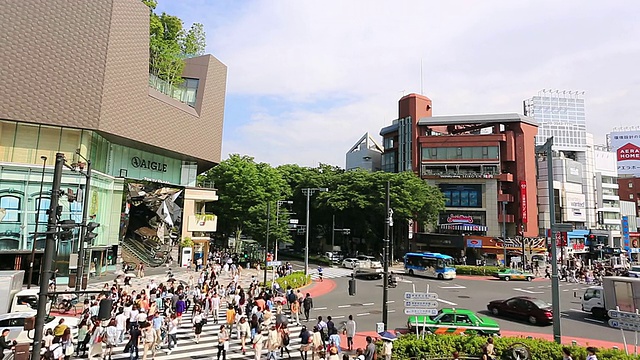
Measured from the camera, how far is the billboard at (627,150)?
88.9 m

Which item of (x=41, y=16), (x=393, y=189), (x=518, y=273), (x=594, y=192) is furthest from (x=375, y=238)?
(x=594, y=192)

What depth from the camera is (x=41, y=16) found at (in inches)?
1213

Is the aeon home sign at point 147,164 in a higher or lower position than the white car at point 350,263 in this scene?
higher

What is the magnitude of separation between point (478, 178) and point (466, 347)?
47742mm

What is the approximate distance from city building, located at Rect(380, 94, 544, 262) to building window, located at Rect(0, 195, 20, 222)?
162 feet

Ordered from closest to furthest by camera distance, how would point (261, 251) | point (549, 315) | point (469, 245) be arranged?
1. point (549, 315)
2. point (261, 251)
3. point (469, 245)

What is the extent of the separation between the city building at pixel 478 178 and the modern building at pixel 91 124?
3555cm

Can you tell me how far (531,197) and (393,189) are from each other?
23.1 metres

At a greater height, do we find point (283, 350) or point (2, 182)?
point (2, 182)

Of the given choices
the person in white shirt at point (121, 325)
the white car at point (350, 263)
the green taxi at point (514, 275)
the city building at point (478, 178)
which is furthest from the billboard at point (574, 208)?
the person in white shirt at point (121, 325)

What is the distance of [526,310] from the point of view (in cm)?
2197

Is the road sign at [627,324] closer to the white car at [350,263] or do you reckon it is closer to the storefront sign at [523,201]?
the white car at [350,263]

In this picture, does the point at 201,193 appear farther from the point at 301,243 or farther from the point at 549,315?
the point at 549,315

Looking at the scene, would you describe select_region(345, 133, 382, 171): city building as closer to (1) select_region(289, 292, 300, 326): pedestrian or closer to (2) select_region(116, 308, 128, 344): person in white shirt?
(1) select_region(289, 292, 300, 326): pedestrian
